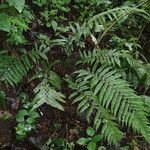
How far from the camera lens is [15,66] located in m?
4.27

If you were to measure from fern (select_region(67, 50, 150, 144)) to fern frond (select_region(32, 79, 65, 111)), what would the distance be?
211mm

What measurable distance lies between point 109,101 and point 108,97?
69 mm

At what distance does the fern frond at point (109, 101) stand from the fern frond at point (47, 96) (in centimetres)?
22

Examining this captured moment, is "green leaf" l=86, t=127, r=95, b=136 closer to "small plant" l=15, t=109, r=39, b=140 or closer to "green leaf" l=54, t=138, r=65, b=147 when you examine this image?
"green leaf" l=54, t=138, r=65, b=147

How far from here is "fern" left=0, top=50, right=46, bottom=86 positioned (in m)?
4.15

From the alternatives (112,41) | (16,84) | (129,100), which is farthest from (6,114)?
(112,41)

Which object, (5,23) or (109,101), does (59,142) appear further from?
(5,23)

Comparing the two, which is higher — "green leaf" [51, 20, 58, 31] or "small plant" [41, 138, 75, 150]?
"green leaf" [51, 20, 58, 31]

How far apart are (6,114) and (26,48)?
1.07 meters

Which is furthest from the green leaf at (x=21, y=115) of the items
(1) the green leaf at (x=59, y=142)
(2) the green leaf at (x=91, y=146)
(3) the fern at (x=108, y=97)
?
(2) the green leaf at (x=91, y=146)

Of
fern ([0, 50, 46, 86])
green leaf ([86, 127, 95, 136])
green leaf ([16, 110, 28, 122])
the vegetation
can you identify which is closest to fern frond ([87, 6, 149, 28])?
the vegetation

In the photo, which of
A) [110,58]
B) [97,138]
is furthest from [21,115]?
[110,58]

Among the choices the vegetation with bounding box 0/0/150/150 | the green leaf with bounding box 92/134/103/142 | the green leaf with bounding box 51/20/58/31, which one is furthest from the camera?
the green leaf with bounding box 51/20/58/31

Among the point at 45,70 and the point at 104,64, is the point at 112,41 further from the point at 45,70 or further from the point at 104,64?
the point at 45,70
